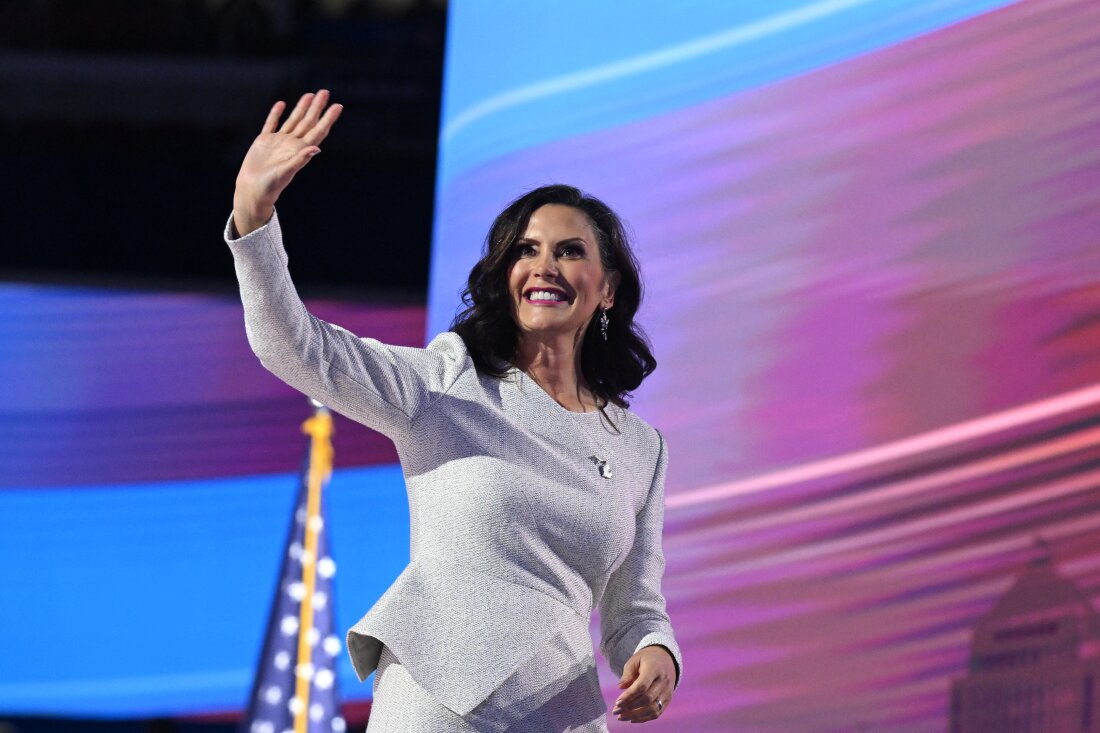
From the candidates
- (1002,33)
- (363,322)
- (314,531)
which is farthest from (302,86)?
(1002,33)

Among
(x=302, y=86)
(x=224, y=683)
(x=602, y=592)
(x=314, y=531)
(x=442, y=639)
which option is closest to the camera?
(x=442, y=639)

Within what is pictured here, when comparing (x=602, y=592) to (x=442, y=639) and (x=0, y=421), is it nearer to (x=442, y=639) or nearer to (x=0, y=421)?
(x=442, y=639)

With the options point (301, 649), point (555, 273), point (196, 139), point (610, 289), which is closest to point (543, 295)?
point (555, 273)

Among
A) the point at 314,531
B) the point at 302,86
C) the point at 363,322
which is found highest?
the point at 302,86

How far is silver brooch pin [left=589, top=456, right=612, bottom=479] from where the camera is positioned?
153 cm

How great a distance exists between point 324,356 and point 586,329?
429 millimetres

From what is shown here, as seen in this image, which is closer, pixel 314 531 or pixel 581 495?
pixel 581 495

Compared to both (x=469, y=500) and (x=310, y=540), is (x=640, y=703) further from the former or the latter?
(x=310, y=540)

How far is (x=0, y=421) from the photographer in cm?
420

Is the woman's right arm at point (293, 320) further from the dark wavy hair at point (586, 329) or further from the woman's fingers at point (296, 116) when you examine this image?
the dark wavy hair at point (586, 329)

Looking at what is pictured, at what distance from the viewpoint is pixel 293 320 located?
4.32ft

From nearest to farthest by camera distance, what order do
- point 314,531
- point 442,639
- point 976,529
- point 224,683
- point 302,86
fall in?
point 442,639, point 976,529, point 314,531, point 224,683, point 302,86

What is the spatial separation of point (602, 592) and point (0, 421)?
3.15m

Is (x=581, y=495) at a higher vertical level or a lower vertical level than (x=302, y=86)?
lower
